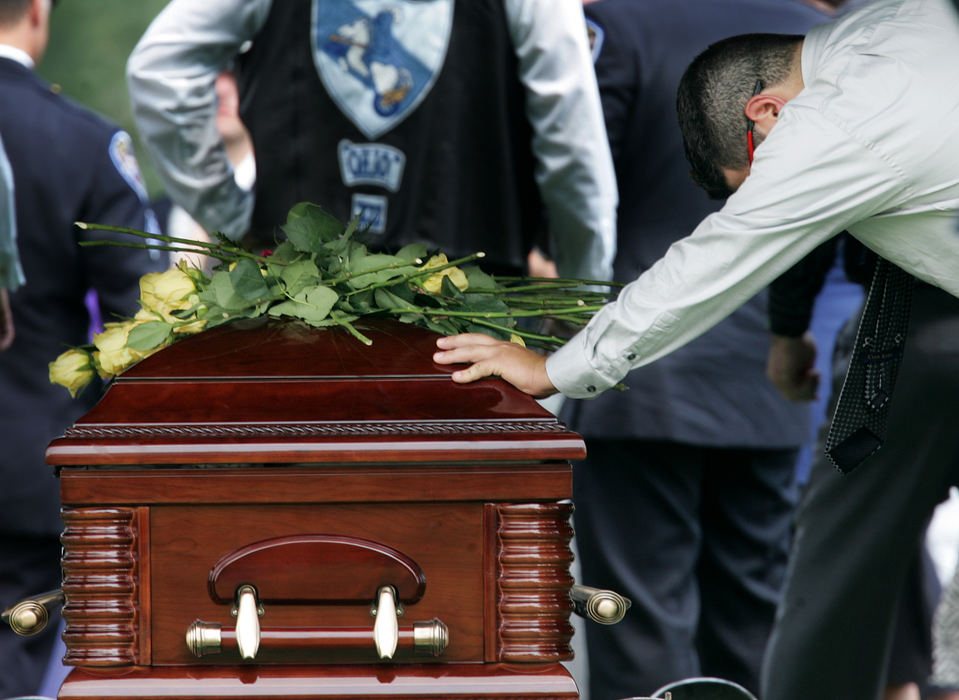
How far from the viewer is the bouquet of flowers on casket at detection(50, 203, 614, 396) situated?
157cm

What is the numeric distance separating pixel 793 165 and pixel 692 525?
1345 mm

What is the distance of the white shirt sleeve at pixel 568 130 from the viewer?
2.32 m

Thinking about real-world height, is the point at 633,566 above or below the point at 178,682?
below

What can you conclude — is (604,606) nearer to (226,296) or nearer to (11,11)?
(226,296)

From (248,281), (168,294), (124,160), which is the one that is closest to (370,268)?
(248,281)

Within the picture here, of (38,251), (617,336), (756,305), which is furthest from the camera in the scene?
(38,251)

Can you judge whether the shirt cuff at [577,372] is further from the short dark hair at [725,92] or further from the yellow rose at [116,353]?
the yellow rose at [116,353]

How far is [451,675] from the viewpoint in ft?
4.54

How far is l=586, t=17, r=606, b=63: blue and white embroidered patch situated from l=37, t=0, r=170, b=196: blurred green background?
382 centimetres

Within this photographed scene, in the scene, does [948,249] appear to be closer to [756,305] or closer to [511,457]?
[511,457]

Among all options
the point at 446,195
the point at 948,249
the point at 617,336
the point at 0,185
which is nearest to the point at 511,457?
the point at 617,336

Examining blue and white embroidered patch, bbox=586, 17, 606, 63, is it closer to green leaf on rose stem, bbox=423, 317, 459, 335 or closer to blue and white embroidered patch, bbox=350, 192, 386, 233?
blue and white embroidered patch, bbox=350, 192, 386, 233

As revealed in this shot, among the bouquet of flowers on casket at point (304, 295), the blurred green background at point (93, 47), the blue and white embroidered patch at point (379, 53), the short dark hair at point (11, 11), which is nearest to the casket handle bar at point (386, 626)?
the bouquet of flowers on casket at point (304, 295)

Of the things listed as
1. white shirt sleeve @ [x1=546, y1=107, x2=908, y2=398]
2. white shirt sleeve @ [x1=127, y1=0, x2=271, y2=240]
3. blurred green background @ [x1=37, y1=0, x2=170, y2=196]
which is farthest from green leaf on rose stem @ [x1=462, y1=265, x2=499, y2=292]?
blurred green background @ [x1=37, y1=0, x2=170, y2=196]
